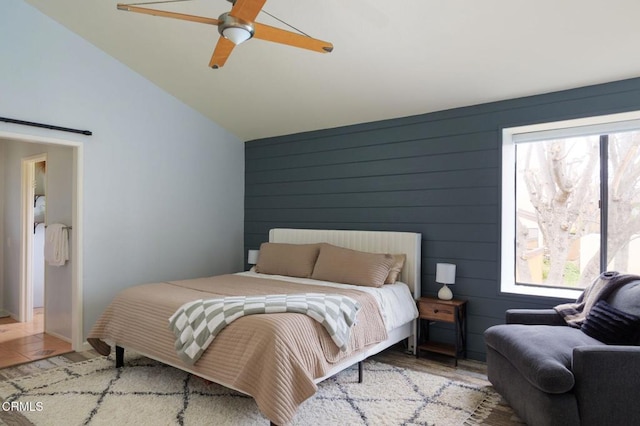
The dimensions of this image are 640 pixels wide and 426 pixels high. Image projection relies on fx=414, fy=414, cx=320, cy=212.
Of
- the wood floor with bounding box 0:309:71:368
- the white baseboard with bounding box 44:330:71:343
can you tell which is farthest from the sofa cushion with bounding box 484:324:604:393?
the white baseboard with bounding box 44:330:71:343

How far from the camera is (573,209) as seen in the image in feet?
12.2

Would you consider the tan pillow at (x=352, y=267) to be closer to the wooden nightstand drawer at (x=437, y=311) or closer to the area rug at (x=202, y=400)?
the wooden nightstand drawer at (x=437, y=311)

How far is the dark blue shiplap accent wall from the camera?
3.59 meters

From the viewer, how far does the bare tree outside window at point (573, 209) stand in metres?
3.44

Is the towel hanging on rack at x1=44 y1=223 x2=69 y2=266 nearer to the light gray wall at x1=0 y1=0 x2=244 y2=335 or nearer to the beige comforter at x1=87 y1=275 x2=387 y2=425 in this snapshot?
the light gray wall at x1=0 y1=0 x2=244 y2=335

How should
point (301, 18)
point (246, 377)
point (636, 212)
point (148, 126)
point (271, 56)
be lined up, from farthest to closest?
point (148, 126), point (271, 56), point (636, 212), point (301, 18), point (246, 377)

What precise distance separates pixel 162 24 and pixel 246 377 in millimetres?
3013

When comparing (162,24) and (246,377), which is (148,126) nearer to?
(162,24)

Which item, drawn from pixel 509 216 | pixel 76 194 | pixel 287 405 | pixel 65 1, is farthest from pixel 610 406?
pixel 65 1

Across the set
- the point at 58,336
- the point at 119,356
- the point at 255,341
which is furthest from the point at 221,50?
the point at 58,336

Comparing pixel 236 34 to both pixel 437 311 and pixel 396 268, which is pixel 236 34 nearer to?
pixel 396 268

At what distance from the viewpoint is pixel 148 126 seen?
462cm

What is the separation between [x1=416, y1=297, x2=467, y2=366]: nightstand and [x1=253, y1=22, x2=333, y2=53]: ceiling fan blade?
96.1 inches

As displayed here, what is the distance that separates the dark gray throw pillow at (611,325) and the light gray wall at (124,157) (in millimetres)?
4101
